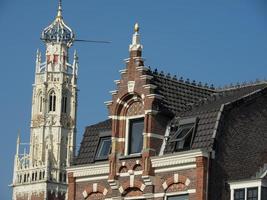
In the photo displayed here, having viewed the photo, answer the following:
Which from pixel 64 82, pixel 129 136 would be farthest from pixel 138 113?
pixel 64 82

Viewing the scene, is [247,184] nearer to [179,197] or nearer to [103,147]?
[179,197]

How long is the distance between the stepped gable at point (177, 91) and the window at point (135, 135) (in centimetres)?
146

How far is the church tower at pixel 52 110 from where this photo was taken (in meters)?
187

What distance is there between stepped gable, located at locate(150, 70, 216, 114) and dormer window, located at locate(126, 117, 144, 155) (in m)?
1.47

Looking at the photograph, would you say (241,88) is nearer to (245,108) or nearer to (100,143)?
(245,108)

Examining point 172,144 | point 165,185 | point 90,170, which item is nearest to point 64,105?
point 90,170

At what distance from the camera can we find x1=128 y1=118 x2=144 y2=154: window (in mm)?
45344

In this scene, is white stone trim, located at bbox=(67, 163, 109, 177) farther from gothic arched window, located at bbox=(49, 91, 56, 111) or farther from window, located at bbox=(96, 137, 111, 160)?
gothic arched window, located at bbox=(49, 91, 56, 111)

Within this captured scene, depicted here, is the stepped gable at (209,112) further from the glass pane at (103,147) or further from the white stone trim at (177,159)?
the glass pane at (103,147)

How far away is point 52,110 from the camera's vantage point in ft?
630

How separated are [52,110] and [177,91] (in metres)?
146

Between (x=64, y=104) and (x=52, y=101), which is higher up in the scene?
(x=52, y=101)

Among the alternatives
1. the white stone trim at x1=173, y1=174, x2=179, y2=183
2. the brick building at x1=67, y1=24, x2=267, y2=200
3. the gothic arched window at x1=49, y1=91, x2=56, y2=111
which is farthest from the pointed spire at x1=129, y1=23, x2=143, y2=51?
the gothic arched window at x1=49, y1=91, x2=56, y2=111

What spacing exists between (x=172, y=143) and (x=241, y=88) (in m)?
5.79
